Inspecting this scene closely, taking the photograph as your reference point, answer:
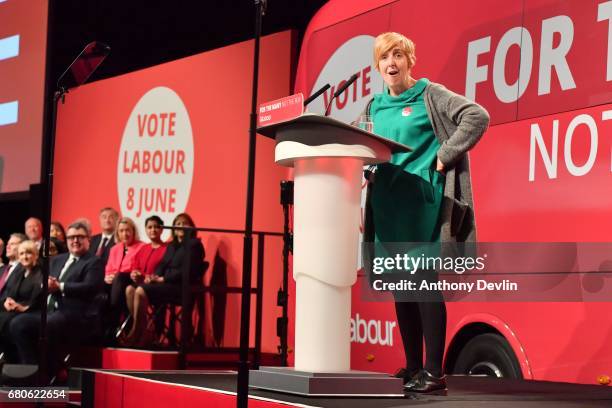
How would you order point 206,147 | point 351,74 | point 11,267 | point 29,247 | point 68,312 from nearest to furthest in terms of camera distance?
point 351,74 → point 68,312 → point 29,247 → point 11,267 → point 206,147

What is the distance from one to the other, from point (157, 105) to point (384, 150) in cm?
775

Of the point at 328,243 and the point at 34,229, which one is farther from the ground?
the point at 34,229

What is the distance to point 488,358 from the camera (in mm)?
5191

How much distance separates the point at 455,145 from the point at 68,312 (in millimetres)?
5144

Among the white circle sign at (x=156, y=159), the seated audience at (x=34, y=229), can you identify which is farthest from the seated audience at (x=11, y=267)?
the white circle sign at (x=156, y=159)

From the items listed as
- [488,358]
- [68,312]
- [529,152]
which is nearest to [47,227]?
[488,358]

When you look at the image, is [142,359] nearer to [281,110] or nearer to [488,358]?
[488,358]

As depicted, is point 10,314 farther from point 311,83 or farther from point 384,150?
point 384,150

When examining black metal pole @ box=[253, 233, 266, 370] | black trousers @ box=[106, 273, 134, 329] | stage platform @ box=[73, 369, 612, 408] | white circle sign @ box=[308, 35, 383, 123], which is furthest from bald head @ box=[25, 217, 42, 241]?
stage platform @ box=[73, 369, 612, 408]

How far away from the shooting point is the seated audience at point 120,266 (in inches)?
345

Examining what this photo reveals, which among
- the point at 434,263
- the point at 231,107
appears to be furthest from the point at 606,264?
the point at 231,107

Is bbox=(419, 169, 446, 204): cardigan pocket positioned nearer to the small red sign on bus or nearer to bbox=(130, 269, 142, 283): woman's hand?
the small red sign on bus

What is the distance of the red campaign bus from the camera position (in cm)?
446

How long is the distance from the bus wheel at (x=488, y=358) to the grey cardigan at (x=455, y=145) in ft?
4.90
